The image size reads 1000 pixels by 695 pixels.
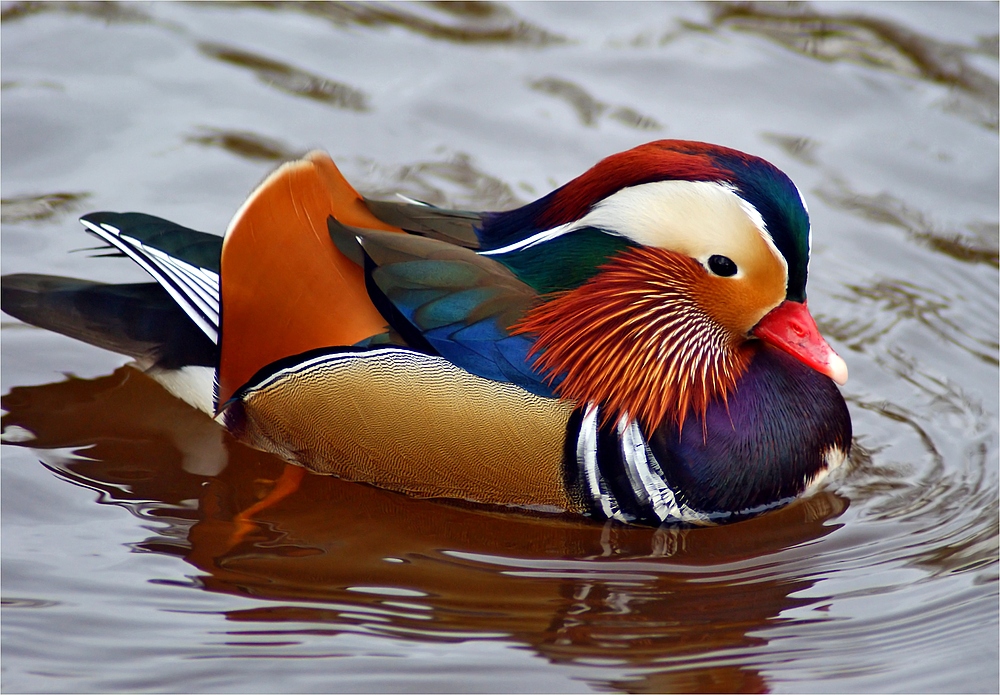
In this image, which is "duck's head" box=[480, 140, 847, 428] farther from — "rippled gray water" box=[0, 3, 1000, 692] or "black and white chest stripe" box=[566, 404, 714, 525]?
"rippled gray water" box=[0, 3, 1000, 692]

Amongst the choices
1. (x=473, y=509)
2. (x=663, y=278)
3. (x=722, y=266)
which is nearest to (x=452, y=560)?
(x=473, y=509)

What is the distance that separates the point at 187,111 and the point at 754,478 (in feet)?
11.8

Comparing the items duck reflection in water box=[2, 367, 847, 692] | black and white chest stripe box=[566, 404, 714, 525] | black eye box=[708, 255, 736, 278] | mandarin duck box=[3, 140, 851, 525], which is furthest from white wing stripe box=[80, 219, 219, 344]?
black eye box=[708, 255, 736, 278]

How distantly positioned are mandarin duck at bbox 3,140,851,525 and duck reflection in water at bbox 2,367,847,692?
11cm

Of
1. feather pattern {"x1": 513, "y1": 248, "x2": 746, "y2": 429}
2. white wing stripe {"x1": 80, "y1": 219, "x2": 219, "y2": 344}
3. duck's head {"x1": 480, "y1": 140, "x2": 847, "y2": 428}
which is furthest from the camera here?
white wing stripe {"x1": 80, "y1": 219, "x2": 219, "y2": 344}

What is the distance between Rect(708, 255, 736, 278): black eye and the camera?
13.0 ft

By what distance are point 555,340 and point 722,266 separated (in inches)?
23.3

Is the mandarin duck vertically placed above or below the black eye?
below

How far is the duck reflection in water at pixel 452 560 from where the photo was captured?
369cm

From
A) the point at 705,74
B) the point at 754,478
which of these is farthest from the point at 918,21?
the point at 754,478

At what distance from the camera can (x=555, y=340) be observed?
3.99 meters

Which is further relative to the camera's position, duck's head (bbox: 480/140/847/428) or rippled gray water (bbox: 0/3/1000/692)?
duck's head (bbox: 480/140/847/428)

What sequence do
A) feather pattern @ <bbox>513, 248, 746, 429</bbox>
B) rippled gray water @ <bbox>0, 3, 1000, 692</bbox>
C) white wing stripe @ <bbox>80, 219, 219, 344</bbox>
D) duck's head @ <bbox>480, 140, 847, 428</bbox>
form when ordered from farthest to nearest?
white wing stripe @ <bbox>80, 219, 219, 344</bbox> → feather pattern @ <bbox>513, 248, 746, 429</bbox> → duck's head @ <bbox>480, 140, 847, 428</bbox> → rippled gray water @ <bbox>0, 3, 1000, 692</bbox>

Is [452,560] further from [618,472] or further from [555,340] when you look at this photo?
[555,340]
